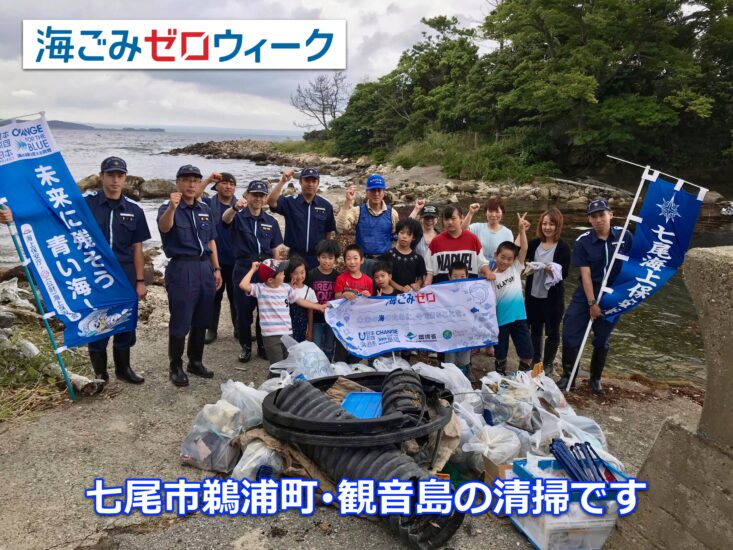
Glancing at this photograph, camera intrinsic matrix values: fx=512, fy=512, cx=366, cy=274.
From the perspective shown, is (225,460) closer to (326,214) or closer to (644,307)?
(326,214)

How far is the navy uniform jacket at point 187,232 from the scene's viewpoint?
535 cm

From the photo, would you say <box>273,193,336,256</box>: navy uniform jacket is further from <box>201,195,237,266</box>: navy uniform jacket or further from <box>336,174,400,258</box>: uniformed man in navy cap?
<box>201,195,237,266</box>: navy uniform jacket

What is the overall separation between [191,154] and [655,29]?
5811cm

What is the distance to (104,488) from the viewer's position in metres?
3.78

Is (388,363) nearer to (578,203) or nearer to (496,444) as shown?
(496,444)

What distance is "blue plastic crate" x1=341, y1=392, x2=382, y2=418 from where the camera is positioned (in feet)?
13.3

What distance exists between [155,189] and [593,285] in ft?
77.3

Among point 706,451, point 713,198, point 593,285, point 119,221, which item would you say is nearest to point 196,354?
point 119,221

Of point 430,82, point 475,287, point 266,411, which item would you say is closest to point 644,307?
point 475,287

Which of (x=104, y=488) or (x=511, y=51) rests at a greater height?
(x=511, y=51)

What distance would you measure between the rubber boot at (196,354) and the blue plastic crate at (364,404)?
7.77 feet

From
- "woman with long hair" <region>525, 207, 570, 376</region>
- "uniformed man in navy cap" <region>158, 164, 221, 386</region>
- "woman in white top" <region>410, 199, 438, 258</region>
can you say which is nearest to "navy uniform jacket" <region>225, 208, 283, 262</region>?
"uniformed man in navy cap" <region>158, 164, 221, 386</region>

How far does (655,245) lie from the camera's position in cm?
537

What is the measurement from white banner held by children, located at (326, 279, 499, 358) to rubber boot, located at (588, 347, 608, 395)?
1185 millimetres
